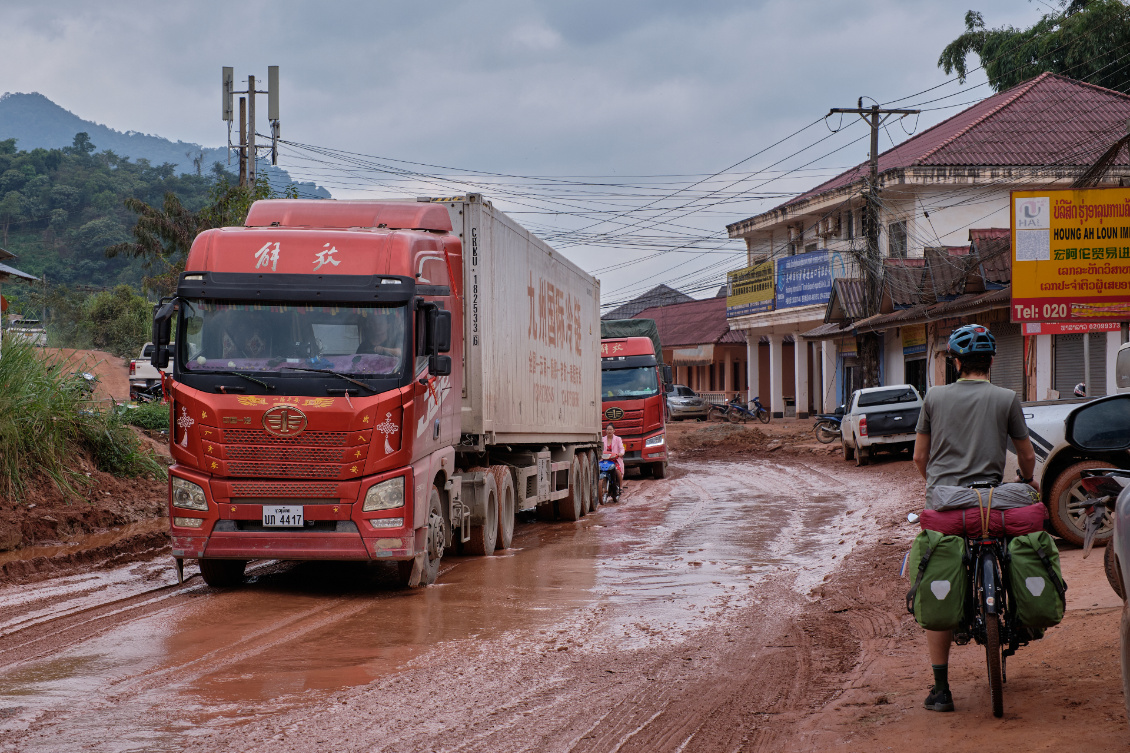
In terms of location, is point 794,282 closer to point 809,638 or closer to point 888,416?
point 888,416

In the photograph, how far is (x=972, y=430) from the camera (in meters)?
5.56

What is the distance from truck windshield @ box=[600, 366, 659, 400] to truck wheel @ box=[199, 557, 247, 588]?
16581 mm

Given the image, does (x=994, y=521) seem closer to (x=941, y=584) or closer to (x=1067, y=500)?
(x=941, y=584)

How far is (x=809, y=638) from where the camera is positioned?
26.4 feet

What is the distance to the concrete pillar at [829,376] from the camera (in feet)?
149

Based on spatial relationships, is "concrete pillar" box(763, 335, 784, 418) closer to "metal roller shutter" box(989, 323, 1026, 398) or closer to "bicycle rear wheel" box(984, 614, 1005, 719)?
"metal roller shutter" box(989, 323, 1026, 398)

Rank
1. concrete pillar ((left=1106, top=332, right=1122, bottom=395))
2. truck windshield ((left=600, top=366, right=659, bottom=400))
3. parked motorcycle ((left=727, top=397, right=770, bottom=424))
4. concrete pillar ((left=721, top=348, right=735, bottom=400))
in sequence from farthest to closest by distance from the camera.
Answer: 1. concrete pillar ((left=721, top=348, right=735, bottom=400))
2. parked motorcycle ((left=727, top=397, right=770, bottom=424))
3. truck windshield ((left=600, top=366, right=659, bottom=400))
4. concrete pillar ((left=1106, top=332, right=1122, bottom=395))

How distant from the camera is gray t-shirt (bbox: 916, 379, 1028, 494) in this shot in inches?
218

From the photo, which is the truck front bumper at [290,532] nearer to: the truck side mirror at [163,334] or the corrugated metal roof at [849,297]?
the truck side mirror at [163,334]

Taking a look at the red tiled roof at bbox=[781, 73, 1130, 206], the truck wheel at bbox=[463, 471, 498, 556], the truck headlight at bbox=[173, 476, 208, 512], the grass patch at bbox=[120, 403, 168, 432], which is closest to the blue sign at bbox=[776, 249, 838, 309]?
the red tiled roof at bbox=[781, 73, 1130, 206]

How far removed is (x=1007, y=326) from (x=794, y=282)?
14.0 meters

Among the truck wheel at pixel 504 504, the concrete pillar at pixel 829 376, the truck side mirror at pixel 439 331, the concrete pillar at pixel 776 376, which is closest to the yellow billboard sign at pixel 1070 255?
the truck wheel at pixel 504 504

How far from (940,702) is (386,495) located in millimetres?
5278

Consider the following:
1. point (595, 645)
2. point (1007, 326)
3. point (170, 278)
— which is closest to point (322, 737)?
point (595, 645)
